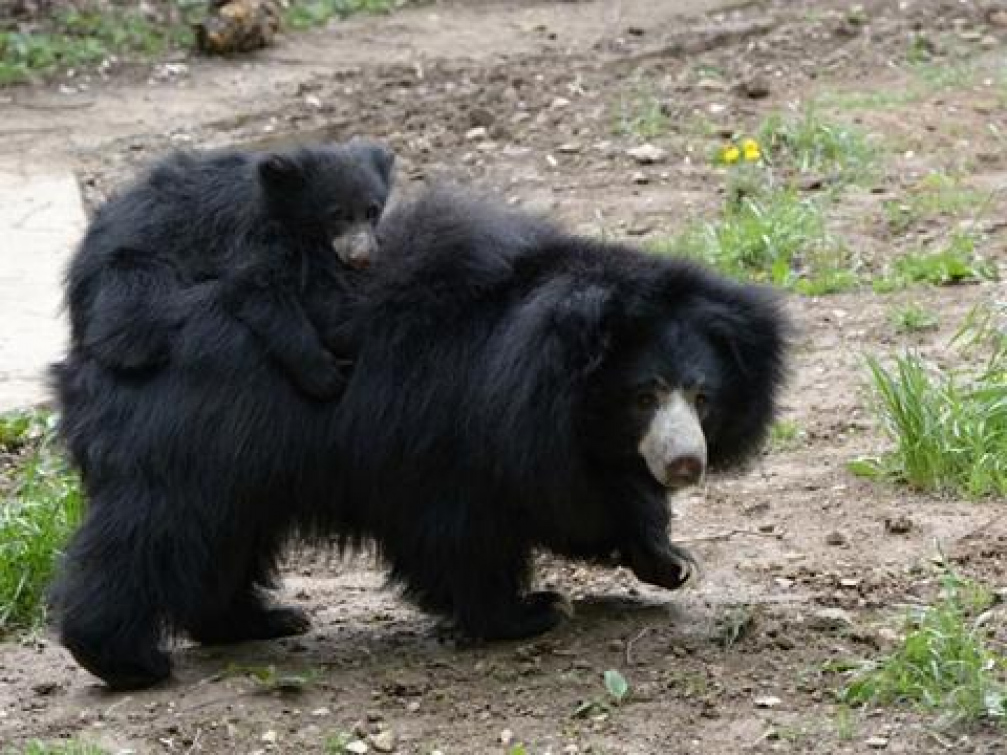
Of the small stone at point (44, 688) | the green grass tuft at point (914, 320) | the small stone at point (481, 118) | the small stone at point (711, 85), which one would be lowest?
the small stone at point (481, 118)

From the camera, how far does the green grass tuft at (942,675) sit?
14.8ft

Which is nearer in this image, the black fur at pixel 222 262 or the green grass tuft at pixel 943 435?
the black fur at pixel 222 262

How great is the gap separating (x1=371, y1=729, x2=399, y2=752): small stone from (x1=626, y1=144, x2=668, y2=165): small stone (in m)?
5.15

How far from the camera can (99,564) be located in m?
5.23

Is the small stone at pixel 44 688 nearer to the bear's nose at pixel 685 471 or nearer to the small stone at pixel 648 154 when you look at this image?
the bear's nose at pixel 685 471

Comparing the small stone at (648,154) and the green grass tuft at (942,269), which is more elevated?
the green grass tuft at (942,269)

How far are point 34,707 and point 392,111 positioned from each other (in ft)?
18.8

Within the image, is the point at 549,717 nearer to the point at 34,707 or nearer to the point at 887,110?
the point at 34,707

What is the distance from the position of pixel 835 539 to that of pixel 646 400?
3.12 feet

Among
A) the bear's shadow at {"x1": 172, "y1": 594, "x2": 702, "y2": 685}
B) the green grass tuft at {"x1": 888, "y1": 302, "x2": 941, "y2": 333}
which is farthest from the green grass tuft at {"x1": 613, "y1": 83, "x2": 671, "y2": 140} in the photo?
the bear's shadow at {"x1": 172, "y1": 594, "x2": 702, "y2": 685}

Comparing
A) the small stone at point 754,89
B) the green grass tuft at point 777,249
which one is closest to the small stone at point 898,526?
the green grass tuft at point 777,249

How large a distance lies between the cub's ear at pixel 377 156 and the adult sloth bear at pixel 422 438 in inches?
23.3

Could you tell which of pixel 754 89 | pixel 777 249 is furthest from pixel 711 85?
pixel 777 249

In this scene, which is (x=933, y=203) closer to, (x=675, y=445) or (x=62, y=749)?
(x=675, y=445)
